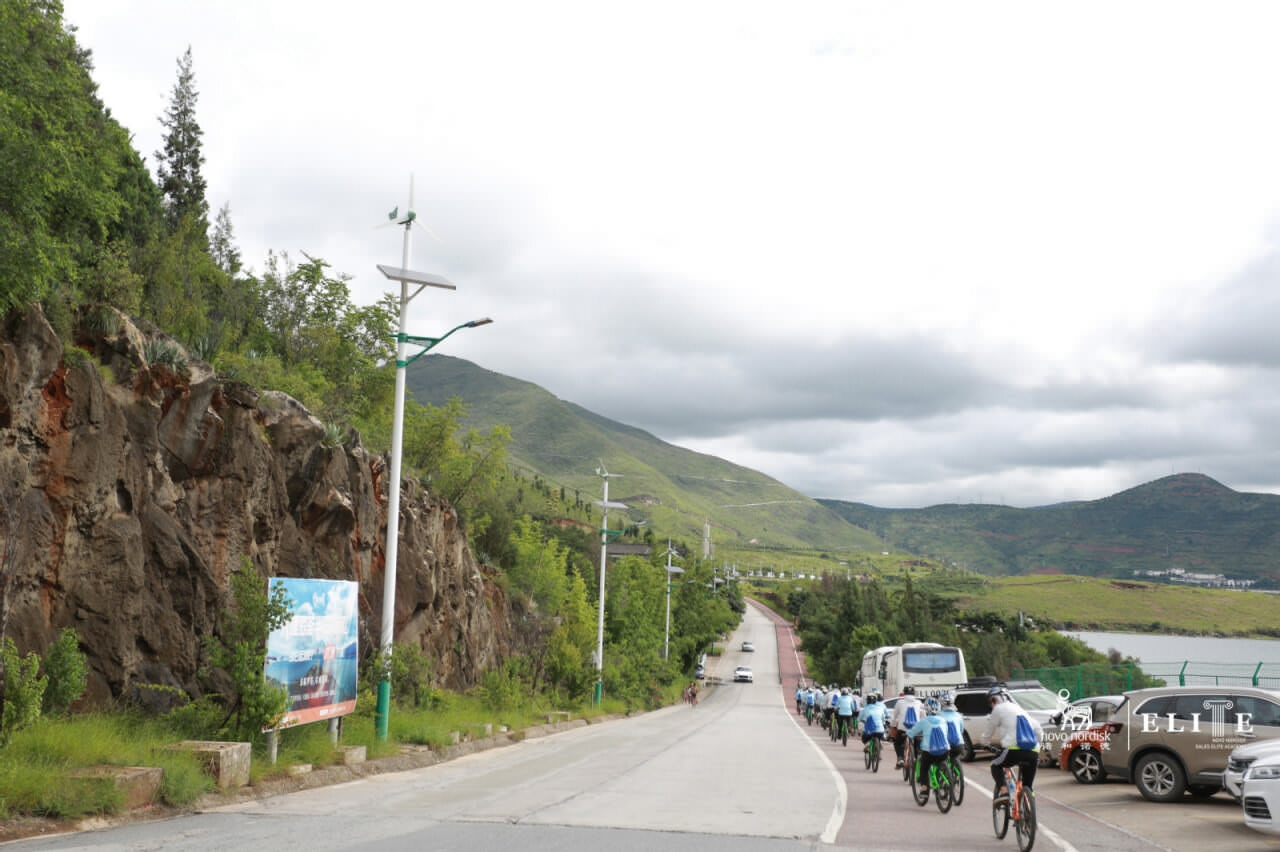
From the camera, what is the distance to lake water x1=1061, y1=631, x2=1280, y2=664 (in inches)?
4749

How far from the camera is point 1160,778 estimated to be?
16.4 meters

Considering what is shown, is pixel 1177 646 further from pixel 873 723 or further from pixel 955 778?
pixel 955 778

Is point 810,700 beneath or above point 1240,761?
beneath

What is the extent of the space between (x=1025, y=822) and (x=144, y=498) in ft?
47.3

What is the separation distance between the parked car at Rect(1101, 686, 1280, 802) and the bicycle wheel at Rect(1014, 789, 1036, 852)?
637cm

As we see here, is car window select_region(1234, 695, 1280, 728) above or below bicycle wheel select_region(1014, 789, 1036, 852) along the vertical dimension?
above

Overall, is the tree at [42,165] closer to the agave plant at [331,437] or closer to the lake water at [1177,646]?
the agave plant at [331,437]

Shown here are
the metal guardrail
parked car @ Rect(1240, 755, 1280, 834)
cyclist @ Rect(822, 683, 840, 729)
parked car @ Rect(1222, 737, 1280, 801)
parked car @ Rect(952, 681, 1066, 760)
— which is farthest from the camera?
cyclist @ Rect(822, 683, 840, 729)

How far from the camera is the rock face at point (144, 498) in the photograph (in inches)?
574

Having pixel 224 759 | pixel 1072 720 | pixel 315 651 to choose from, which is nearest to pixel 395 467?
pixel 315 651

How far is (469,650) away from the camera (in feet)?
118

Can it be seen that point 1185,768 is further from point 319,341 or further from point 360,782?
point 319,341

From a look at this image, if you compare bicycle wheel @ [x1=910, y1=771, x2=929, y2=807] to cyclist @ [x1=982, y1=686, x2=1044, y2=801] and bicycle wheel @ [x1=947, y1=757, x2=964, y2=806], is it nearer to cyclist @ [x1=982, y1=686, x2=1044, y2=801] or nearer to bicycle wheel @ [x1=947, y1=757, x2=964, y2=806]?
bicycle wheel @ [x1=947, y1=757, x2=964, y2=806]

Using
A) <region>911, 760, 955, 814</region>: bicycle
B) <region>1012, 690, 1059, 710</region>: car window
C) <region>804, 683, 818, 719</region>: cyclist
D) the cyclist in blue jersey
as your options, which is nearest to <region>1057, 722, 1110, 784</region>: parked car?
the cyclist in blue jersey
